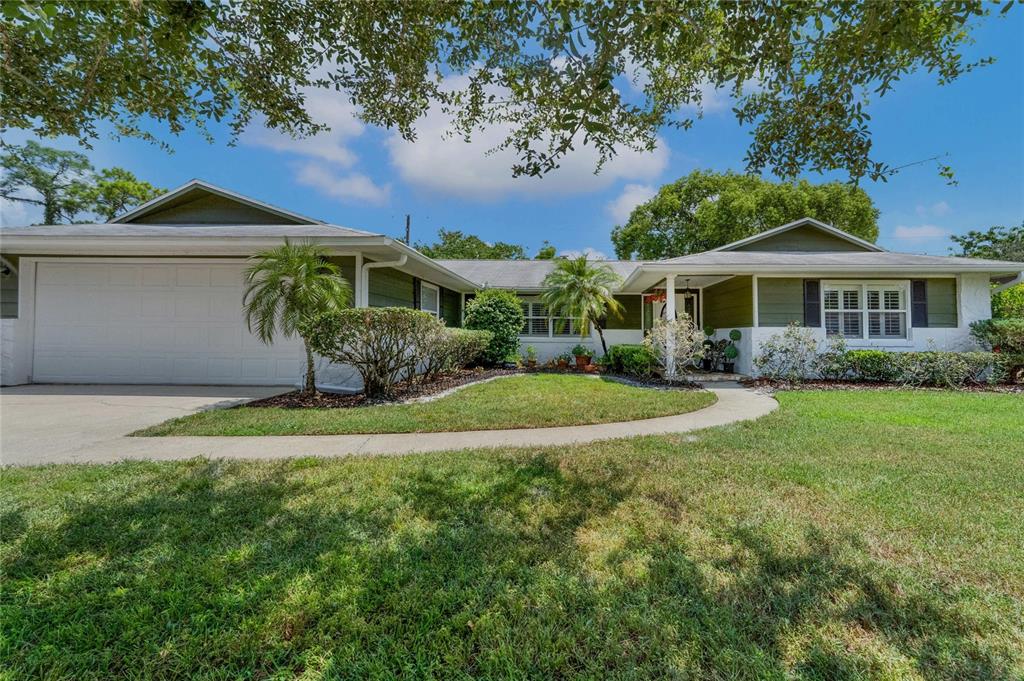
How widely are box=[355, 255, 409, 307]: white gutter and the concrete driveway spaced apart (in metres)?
2.46

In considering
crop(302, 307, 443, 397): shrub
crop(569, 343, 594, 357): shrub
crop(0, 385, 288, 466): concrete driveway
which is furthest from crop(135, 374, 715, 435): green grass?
crop(569, 343, 594, 357): shrub

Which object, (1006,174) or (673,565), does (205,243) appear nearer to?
(673,565)

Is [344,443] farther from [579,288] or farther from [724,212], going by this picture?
[724,212]

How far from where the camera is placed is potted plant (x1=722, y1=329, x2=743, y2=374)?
12.0m

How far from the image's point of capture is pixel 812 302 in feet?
37.1

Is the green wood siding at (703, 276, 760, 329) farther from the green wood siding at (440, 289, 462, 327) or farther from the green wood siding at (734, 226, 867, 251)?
the green wood siding at (440, 289, 462, 327)

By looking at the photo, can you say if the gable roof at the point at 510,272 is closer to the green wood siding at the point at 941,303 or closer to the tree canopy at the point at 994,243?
the green wood siding at the point at 941,303

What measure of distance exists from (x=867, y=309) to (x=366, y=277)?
12563mm

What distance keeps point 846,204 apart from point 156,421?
98.6 ft

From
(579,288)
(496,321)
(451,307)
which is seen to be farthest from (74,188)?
(579,288)

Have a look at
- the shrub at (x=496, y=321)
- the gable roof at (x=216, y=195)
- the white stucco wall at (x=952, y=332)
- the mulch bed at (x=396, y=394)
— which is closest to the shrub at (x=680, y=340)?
the mulch bed at (x=396, y=394)

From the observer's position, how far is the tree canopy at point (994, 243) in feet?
90.1

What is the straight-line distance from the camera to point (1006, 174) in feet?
34.2

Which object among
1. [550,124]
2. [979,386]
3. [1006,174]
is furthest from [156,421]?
[1006,174]
